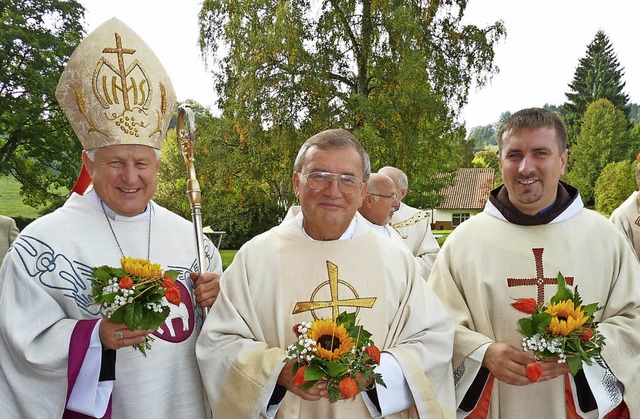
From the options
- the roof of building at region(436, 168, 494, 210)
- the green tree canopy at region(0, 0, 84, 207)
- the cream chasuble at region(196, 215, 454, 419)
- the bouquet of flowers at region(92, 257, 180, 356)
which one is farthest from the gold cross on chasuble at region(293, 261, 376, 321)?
the roof of building at region(436, 168, 494, 210)

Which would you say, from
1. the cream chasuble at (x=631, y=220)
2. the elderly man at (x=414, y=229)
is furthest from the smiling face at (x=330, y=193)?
the cream chasuble at (x=631, y=220)

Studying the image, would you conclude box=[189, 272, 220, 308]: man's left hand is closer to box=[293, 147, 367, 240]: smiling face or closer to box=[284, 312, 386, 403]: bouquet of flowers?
box=[293, 147, 367, 240]: smiling face

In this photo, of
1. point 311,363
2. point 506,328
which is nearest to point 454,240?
point 506,328

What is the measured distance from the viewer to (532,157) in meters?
3.65

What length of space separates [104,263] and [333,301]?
1.32 metres

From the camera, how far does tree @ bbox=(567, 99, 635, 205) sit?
181 feet

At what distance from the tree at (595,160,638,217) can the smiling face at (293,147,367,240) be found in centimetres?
3982

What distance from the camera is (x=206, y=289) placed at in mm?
3568

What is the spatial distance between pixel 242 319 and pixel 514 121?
198cm

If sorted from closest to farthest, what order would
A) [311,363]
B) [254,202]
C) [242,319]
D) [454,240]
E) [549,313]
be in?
1. [311,363]
2. [549,313]
3. [242,319]
4. [454,240]
5. [254,202]

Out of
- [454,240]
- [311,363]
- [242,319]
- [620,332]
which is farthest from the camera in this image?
[454,240]

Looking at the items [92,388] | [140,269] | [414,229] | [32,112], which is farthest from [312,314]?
[32,112]

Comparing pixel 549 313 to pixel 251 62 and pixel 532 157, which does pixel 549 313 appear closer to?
pixel 532 157

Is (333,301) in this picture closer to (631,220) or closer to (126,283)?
(126,283)
